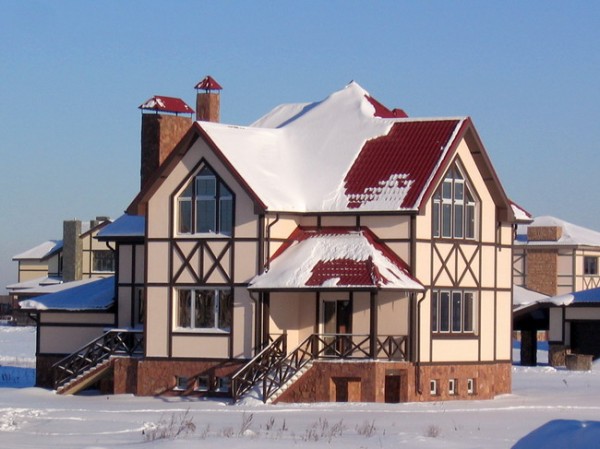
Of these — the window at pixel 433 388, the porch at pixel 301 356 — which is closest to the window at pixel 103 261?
the porch at pixel 301 356

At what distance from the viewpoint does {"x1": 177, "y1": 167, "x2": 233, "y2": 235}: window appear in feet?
133

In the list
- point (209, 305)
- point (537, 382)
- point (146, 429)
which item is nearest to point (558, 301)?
point (537, 382)

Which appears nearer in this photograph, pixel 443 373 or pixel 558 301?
pixel 443 373

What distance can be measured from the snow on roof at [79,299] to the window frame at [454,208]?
35.4 feet

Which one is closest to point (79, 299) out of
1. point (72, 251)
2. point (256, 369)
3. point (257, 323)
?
point (257, 323)

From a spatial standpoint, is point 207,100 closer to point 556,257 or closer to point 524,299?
point 524,299

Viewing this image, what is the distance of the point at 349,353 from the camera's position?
3916 centimetres

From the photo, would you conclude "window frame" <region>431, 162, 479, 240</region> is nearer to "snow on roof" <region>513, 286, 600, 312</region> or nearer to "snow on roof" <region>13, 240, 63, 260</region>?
"snow on roof" <region>513, 286, 600, 312</region>

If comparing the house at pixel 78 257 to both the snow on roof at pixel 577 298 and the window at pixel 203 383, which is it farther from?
the window at pixel 203 383

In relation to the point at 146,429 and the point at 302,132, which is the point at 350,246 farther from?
the point at 146,429

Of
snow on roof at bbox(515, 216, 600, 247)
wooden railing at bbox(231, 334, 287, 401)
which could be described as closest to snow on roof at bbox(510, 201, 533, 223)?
wooden railing at bbox(231, 334, 287, 401)

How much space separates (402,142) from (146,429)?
584 inches

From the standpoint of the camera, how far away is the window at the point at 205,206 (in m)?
40.7

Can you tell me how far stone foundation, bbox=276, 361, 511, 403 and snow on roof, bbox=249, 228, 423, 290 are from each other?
2.19 metres
